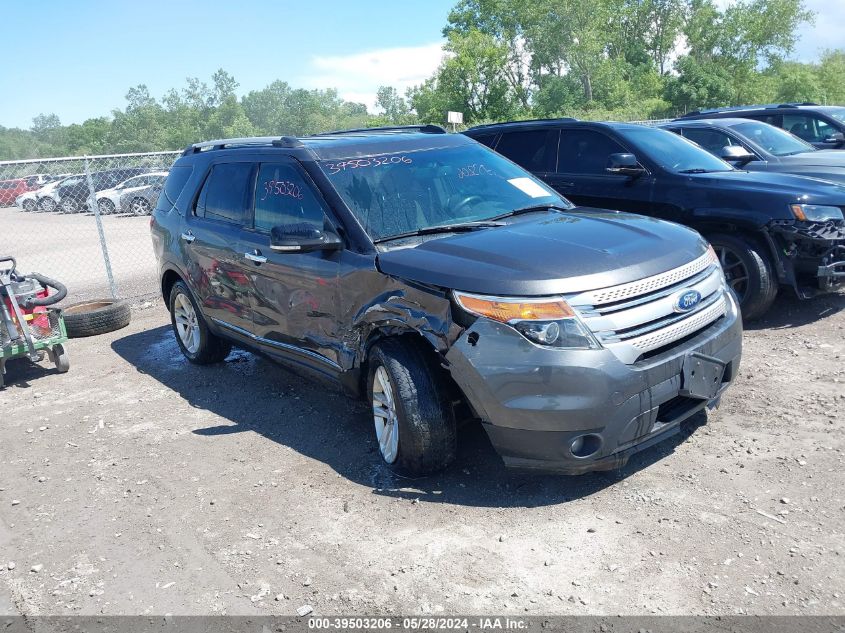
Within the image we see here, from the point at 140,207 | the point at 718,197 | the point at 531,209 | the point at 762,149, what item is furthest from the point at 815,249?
the point at 140,207

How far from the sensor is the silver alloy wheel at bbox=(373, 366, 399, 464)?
4.06 metres

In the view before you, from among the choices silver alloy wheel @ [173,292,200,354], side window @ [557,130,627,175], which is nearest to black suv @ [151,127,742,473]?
silver alloy wheel @ [173,292,200,354]

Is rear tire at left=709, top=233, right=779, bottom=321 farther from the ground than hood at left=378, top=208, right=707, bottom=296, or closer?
closer

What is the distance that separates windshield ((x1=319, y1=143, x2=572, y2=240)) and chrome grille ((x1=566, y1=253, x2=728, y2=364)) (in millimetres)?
1223

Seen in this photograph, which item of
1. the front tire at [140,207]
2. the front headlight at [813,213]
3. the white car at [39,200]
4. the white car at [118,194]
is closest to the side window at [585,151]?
the front headlight at [813,213]

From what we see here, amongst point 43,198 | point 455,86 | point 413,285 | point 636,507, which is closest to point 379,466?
point 413,285

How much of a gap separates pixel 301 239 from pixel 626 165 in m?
3.92

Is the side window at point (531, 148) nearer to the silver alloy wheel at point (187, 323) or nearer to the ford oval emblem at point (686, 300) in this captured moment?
the silver alloy wheel at point (187, 323)

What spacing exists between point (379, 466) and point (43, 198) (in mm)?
28994

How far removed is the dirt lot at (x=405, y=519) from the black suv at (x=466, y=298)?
13.3 inches

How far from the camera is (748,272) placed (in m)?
6.31

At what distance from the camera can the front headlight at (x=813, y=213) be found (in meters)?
6.14

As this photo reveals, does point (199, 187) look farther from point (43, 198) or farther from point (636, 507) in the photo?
point (43, 198)

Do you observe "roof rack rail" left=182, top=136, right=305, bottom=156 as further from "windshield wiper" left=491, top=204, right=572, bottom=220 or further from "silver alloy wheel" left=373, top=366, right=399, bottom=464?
"silver alloy wheel" left=373, top=366, right=399, bottom=464
